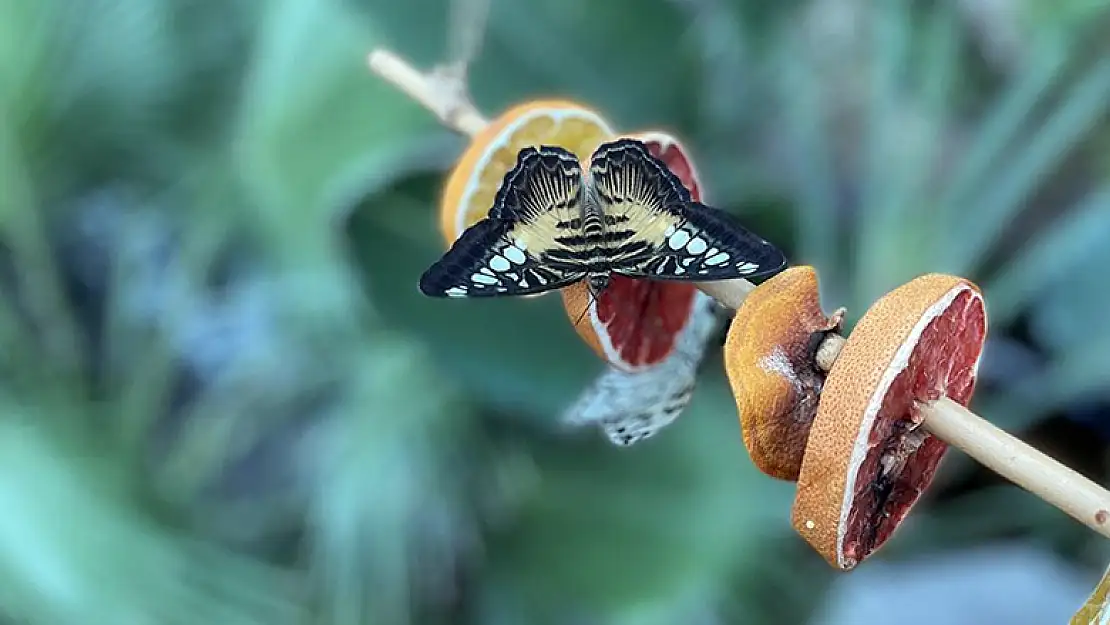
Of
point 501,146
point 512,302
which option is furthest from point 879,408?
point 512,302

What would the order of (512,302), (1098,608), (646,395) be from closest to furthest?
(1098,608) < (646,395) < (512,302)

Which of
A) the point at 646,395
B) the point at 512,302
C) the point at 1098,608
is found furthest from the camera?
the point at 512,302

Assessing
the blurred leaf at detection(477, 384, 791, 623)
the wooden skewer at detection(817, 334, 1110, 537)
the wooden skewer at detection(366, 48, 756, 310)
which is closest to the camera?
the wooden skewer at detection(817, 334, 1110, 537)

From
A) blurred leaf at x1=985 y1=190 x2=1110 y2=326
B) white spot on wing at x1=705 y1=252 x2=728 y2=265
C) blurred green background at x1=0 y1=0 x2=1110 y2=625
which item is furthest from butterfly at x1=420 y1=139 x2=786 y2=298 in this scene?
blurred leaf at x1=985 y1=190 x2=1110 y2=326

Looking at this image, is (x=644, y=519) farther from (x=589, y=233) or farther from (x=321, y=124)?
(x=589, y=233)

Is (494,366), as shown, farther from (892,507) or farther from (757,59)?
(892,507)

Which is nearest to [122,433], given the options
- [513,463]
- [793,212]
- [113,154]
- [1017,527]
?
[113,154]

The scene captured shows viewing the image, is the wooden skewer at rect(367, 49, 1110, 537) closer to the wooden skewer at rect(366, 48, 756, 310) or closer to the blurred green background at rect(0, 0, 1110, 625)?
the wooden skewer at rect(366, 48, 756, 310)

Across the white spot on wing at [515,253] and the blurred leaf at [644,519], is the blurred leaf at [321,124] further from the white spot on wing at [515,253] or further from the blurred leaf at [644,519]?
the white spot on wing at [515,253]
